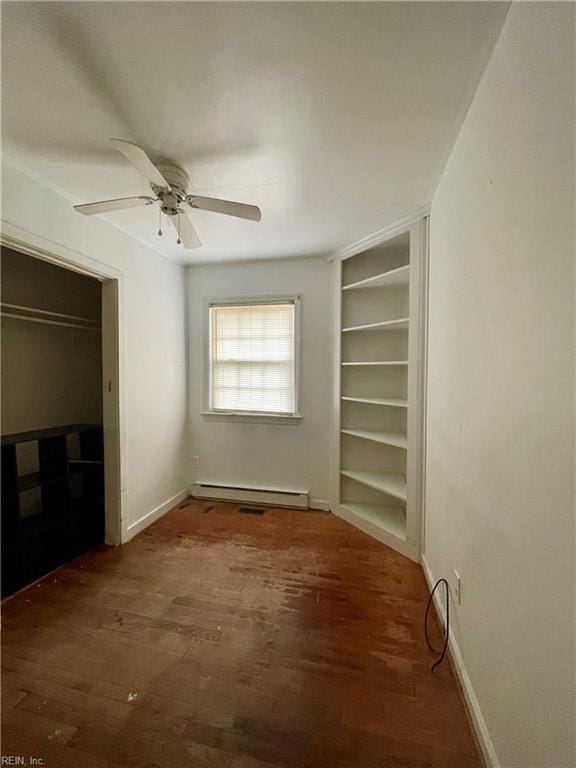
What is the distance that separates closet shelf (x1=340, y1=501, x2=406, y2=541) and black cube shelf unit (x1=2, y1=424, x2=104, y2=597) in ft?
7.52

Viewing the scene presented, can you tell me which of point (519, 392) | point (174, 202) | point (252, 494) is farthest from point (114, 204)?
point (252, 494)

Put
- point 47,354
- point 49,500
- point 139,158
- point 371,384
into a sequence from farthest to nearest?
1. point 371,384
2. point 47,354
3. point 49,500
4. point 139,158

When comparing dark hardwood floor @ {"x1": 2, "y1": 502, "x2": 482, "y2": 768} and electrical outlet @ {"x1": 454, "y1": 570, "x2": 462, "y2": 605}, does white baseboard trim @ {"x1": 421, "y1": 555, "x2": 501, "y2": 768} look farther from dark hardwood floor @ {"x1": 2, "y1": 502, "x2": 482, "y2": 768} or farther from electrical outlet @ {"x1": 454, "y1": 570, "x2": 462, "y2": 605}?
electrical outlet @ {"x1": 454, "y1": 570, "x2": 462, "y2": 605}

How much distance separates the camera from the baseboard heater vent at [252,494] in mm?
3156

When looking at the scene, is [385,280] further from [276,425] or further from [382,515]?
[382,515]

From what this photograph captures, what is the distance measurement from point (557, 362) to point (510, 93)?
2.98ft

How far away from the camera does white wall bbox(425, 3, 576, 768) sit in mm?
690

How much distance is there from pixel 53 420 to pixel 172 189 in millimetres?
2544

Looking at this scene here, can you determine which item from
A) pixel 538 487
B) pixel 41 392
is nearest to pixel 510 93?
pixel 538 487

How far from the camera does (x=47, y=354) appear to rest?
9.32 ft

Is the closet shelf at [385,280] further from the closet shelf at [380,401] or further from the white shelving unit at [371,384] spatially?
the closet shelf at [380,401]

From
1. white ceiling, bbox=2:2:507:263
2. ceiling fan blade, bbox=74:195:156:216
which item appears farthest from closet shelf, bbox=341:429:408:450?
ceiling fan blade, bbox=74:195:156:216

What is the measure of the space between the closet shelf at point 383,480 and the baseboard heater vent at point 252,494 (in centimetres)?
60

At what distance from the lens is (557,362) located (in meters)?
0.71
